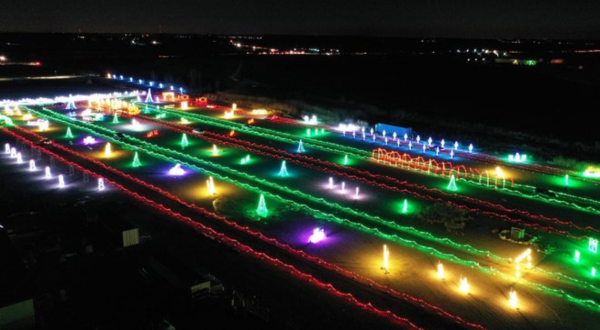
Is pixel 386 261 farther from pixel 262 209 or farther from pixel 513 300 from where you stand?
pixel 262 209

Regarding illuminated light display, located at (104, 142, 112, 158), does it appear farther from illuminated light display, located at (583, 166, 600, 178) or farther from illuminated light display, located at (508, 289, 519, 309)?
illuminated light display, located at (583, 166, 600, 178)

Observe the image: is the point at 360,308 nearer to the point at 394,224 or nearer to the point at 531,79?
the point at 394,224

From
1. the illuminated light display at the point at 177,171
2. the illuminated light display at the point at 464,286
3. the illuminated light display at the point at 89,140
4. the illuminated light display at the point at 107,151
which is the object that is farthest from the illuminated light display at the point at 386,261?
the illuminated light display at the point at 89,140

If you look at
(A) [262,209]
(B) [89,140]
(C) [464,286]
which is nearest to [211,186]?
(A) [262,209]

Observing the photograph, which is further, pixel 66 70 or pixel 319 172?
pixel 66 70

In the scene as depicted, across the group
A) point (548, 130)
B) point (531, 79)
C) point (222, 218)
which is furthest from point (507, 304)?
point (531, 79)

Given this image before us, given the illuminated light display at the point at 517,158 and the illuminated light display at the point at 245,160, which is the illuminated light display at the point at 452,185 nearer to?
the illuminated light display at the point at 517,158

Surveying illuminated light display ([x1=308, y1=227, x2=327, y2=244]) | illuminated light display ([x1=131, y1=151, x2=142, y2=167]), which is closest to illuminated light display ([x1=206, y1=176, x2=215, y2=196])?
illuminated light display ([x1=131, y1=151, x2=142, y2=167])
